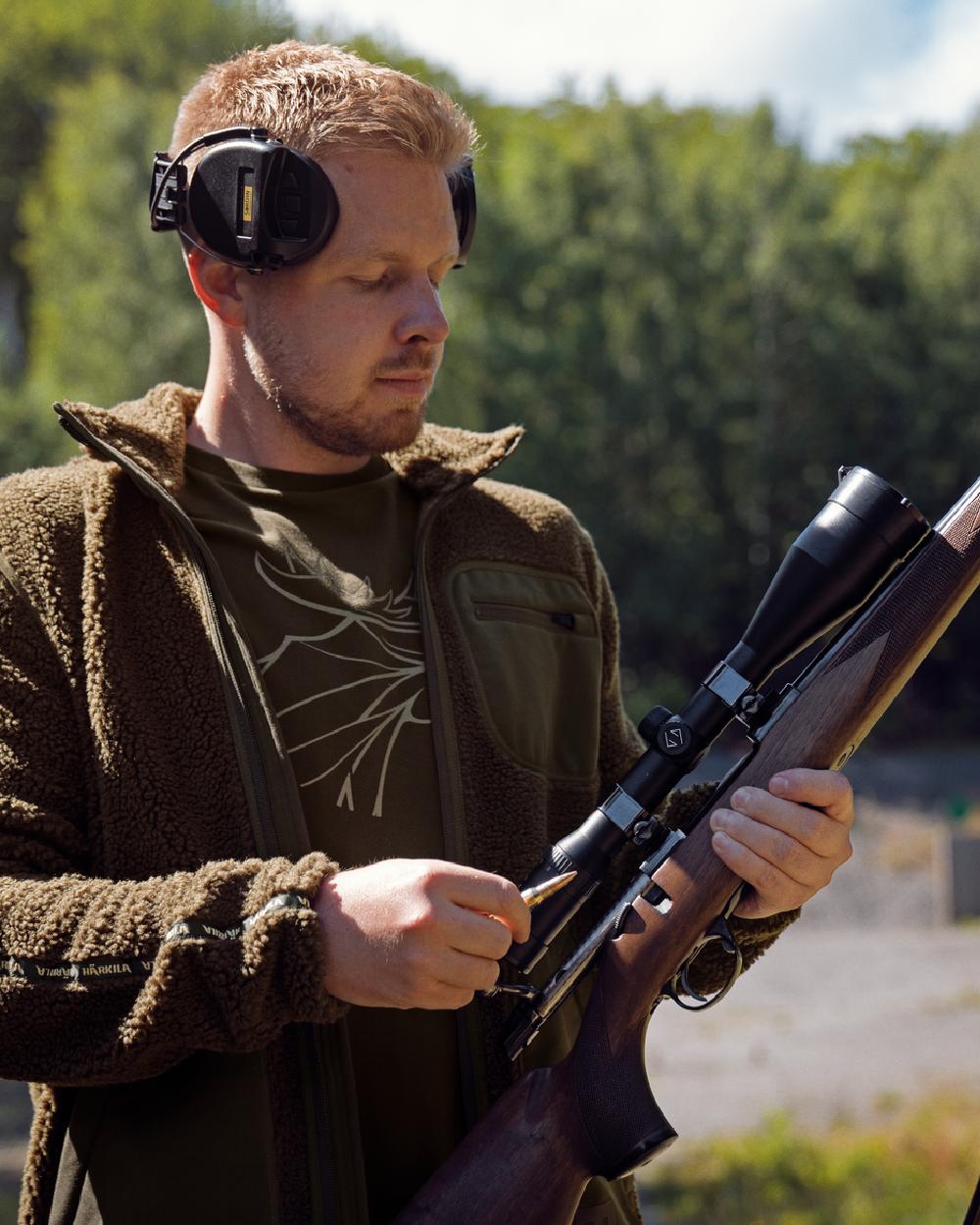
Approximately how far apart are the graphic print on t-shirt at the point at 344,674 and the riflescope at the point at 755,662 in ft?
0.99

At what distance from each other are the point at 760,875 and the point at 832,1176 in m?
4.54

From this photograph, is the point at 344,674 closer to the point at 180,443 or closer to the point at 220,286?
the point at 180,443

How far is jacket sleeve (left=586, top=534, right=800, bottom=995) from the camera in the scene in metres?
2.12

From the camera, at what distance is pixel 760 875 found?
1910mm

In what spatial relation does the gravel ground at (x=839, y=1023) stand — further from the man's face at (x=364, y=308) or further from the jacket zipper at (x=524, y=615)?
the man's face at (x=364, y=308)

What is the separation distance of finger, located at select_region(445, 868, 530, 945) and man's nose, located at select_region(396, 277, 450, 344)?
83 centimetres

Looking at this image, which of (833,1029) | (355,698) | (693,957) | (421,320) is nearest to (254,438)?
(421,320)

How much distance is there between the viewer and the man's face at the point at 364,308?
202 centimetres

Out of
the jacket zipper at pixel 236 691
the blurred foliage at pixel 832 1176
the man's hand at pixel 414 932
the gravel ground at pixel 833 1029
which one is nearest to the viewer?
the man's hand at pixel 414 932

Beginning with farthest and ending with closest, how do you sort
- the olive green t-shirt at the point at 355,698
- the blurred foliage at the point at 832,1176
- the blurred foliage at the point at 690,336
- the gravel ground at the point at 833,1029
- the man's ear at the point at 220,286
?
the blurred foliage at the point at 690,336 → the gravel ground at the point at 833,1029 → the blurred foliage at the point at 832,1176 → the man's ear at the point at 220,286 → the olive green t-shirt at the point at 355,698

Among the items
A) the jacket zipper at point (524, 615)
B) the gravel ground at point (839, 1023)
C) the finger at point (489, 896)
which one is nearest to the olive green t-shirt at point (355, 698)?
the jacket zipper at point (524, 615)

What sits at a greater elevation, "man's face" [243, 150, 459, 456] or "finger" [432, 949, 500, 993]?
"man's face" [243, 150, 459, 456]

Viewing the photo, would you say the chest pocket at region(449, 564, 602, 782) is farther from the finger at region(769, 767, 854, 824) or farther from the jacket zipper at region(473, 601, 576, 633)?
the finger at region(769, 767, 854, 824)

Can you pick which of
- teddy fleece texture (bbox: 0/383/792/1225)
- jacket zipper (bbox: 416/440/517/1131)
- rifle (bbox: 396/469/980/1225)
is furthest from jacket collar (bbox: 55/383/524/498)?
rifle (bbox: 396/469/980/1225)
